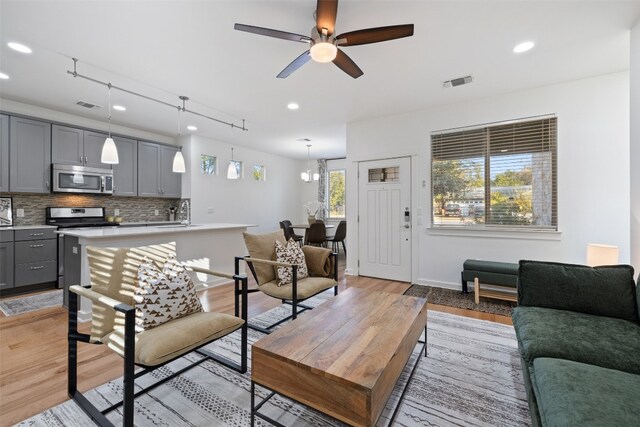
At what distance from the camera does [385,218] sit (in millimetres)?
4676

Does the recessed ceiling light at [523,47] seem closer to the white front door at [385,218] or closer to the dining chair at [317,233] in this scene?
the white front door at [385,218]

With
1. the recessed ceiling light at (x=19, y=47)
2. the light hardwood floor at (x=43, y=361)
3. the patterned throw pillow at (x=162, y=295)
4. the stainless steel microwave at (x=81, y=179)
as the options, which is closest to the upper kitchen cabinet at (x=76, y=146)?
the stainless steel microwave at (x=81, y=179)

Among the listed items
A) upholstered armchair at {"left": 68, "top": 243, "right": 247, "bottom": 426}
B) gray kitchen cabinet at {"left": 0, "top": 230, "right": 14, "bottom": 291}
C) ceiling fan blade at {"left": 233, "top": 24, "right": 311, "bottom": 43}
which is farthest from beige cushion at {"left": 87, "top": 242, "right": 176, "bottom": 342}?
gray kitchen cabinet at {"left": 0, "top": 230, "right": 14, "bottom": 291}

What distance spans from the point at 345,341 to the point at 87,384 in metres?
1.77

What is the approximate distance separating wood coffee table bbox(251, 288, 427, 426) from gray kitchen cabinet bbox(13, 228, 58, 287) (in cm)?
440

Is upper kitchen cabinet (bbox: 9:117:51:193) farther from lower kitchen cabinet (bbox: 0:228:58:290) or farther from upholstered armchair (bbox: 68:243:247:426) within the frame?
upholstered armchair (bbox: 68:243:247:426)

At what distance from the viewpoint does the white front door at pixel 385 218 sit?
14.8 feet

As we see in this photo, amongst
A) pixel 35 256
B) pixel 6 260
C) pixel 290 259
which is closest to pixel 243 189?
pixel 35 256

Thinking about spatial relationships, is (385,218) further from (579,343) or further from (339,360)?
(339,360)

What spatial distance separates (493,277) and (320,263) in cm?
215

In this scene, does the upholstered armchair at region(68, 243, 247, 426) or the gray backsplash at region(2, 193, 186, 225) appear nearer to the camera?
the upholstered armchair at region(68, 243, 247, 426)

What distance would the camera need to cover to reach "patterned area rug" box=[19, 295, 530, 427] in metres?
1.58

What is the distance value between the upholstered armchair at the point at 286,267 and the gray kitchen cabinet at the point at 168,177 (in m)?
3.73

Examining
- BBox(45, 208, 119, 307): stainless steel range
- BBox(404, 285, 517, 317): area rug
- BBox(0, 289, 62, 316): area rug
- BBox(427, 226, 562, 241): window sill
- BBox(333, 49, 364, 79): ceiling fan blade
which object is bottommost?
BBox(0, 289, 62, 316): area rug
